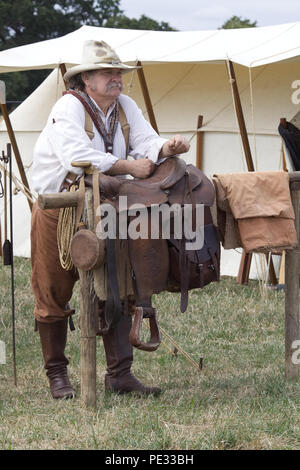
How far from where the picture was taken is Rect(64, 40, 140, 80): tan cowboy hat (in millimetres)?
3953

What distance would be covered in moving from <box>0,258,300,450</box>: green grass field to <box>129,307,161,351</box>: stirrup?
1.01 ft

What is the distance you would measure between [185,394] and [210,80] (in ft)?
15.2

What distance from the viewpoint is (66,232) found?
13.0ft

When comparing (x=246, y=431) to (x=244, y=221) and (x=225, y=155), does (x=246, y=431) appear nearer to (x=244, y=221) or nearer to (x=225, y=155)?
(x=244, y=221)

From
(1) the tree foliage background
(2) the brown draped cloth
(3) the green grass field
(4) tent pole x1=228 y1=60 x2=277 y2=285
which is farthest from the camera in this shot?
(1) the tree foliage background

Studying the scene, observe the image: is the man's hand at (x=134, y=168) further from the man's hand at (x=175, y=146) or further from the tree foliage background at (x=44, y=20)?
the tree foliage background at (x=44, y=20)

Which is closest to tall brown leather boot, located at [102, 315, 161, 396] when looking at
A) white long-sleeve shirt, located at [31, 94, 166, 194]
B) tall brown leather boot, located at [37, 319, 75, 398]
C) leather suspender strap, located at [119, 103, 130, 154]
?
tall brown leather boot, located at [37, 319, 75, 398]

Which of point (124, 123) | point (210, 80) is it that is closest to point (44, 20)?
point (210, 80)

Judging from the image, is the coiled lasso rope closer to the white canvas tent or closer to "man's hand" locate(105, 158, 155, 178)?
"man's hand" locate(105, 158, 155, 178)

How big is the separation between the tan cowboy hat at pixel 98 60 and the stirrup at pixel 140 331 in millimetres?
1151

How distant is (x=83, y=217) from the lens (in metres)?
3.82

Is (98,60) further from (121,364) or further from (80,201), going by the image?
(121,364)

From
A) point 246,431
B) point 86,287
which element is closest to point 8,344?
point 86,287

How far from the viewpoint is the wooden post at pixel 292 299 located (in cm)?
433
